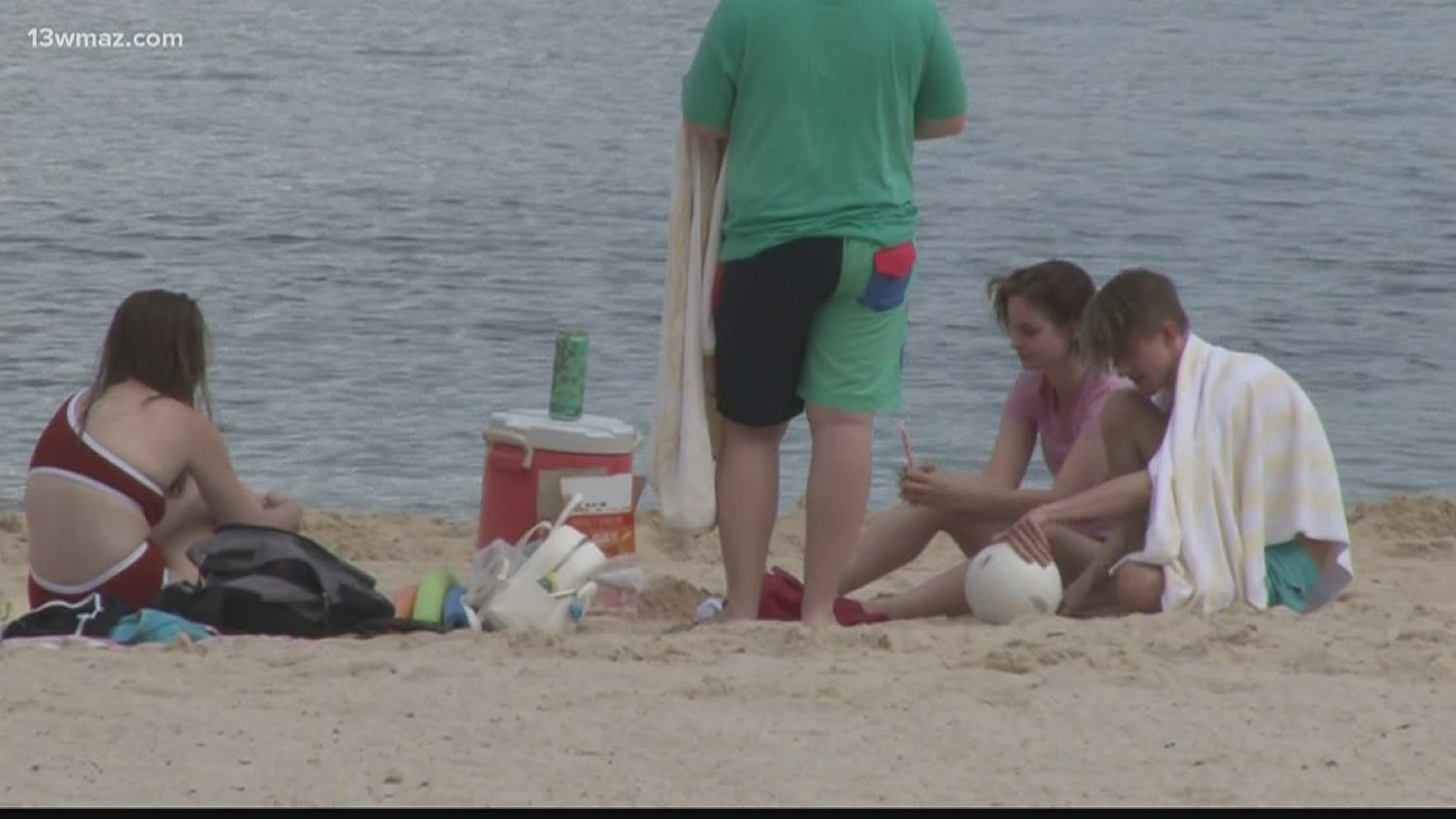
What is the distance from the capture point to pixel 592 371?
10.4 meters

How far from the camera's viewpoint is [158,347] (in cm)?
596

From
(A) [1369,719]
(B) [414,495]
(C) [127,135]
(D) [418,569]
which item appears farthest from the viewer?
(C) [127,135]

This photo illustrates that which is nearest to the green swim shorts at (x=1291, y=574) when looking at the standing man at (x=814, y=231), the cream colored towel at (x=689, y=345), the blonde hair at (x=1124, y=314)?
the blonde hair at (x=1124, y=314)

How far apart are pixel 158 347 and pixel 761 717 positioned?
1841mm

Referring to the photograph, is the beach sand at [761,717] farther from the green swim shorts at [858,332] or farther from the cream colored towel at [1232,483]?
the green swim shorts at [858,332]

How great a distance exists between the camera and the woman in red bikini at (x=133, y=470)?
230 inches

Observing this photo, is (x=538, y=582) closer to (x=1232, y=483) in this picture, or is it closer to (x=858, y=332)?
(x=858, y=332)

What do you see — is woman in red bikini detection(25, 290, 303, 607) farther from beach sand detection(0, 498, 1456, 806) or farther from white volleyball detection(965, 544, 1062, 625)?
white volleyball detection(965, 544, 1062, 625)

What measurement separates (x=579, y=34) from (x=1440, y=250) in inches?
377

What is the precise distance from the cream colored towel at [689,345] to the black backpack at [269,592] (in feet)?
2.46

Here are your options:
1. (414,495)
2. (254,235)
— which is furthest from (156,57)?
(414,495)

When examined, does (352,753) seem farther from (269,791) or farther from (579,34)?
(579,34)

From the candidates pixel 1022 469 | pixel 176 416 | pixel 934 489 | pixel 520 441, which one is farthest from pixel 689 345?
pixel 176 416

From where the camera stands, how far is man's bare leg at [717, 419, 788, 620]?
19.9 ft
